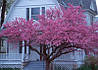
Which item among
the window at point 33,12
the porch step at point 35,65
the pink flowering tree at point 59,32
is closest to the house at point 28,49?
the window at point 33,12

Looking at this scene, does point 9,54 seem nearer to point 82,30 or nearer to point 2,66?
point 2,66

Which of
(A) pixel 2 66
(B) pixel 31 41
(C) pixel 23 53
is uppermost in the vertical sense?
(B) pixel 31 41

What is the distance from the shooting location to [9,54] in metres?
23.4

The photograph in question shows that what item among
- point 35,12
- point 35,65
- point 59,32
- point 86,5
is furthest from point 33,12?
point 59,32

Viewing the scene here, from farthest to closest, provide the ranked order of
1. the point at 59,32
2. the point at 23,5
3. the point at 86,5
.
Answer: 1. the point at 86,5
2. the point at 23,5
3. the point at 59,32

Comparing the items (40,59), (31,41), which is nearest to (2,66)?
(40,59)

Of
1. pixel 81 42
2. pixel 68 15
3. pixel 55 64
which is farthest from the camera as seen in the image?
pixel 55 64

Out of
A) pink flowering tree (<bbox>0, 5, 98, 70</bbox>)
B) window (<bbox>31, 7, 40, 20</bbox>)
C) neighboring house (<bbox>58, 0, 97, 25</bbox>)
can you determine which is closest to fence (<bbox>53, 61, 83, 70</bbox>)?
window (<bbox>31, 7, 40, 20</bbox>)

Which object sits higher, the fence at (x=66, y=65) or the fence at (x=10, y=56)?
the fence at (x=10, y=56)

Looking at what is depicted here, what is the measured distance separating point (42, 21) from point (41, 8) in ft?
31.1

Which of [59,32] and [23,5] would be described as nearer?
[59,32]

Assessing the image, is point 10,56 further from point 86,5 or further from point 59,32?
point 59,32

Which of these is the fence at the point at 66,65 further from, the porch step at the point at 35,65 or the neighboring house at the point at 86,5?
the neighboring house at the point at 86,5

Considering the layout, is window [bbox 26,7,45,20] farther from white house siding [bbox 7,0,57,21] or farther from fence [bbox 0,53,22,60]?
fence [bbox 0,53,22,60]
